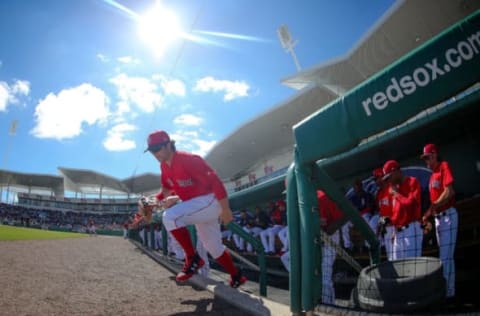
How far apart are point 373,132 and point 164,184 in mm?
2540

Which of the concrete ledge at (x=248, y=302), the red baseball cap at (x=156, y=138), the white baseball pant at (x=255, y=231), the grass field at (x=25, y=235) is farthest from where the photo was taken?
the grass field at (x=25, y=235)

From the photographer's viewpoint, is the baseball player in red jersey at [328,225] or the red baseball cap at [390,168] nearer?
the baseball player in red jersey at [328,225]

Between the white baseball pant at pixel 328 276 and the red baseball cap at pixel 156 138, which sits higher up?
the red baseball cap at pixel 156 138

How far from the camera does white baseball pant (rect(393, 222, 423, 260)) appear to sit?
3.47m

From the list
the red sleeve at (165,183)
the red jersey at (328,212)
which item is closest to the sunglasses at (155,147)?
the red sleeve at (165,183)

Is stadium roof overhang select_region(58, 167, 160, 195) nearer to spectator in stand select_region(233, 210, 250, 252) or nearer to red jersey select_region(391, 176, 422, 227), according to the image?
spectator in stand select_region(233, 210, 250, 252)

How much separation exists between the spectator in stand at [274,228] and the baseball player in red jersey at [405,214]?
2.79 meters

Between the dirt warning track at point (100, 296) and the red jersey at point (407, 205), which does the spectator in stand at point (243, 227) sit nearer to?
the dirt warning track at point (100, 296)

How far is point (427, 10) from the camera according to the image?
17.0m

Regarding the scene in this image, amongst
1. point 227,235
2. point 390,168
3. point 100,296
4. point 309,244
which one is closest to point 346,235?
point 390,168

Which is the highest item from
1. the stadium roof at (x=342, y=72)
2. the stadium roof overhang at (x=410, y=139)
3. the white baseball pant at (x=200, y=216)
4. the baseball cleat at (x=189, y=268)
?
the stadium roof at (x=342, y=72)

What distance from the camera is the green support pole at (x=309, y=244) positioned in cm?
175

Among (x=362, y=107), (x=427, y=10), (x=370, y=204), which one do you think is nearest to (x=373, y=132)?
(x=362, y=107)

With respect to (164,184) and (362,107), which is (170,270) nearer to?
(164,184)
